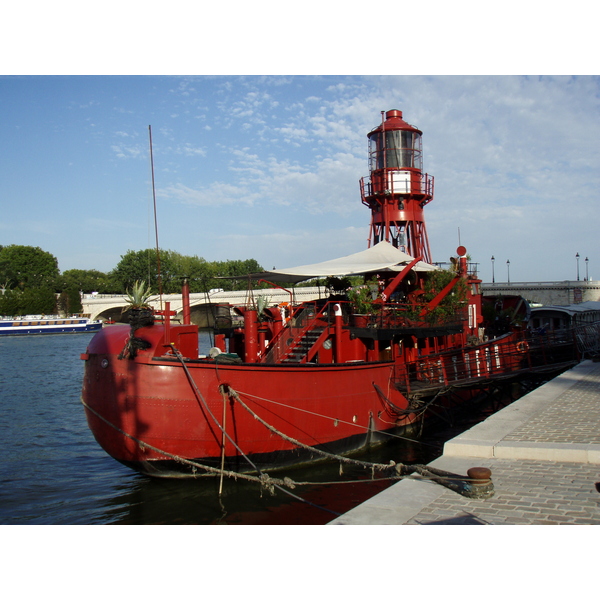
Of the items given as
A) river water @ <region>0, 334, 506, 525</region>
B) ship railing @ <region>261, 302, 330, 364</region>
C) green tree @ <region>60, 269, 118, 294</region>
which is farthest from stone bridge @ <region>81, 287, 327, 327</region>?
ship railing @ <region>261, 302, 330, 364</region>

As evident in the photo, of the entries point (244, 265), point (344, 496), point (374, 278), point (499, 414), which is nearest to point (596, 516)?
point (499, 414)

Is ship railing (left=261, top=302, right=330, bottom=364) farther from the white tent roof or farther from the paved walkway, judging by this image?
the paved walkway

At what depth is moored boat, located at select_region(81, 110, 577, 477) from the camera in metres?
11.2

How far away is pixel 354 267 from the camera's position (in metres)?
15.7

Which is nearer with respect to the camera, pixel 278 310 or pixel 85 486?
pixel 85 486

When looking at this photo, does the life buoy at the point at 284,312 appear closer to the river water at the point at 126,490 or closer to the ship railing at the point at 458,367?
the ship railing at the point at 458,367

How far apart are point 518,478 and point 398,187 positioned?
20.4 metres

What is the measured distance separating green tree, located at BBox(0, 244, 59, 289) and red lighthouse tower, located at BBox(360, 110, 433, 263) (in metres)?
93.2

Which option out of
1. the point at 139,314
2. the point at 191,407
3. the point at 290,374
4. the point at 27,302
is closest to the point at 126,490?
the point at 191,407

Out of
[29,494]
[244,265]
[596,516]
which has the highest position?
[244,265]

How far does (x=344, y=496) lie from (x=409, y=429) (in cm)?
565

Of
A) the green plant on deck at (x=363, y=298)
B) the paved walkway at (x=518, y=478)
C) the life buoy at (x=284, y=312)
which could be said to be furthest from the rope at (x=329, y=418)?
the life buoy at (x=284, y=312)
